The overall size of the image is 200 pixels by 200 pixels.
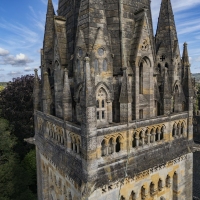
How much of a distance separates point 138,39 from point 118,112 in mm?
4589

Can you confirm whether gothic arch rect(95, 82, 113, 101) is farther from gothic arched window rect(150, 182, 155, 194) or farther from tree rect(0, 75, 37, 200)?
tree rect(0, 75, 37, 200)

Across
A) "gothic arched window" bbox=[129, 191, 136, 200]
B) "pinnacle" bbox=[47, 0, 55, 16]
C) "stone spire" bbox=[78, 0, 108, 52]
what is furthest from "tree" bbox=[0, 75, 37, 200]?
"stone spire" bbox=[78, 0, 108, 52]

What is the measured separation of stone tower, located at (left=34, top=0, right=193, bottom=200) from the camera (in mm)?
9984

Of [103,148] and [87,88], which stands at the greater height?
[87,88]

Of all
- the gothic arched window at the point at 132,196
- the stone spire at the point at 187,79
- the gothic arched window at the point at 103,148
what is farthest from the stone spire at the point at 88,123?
the stone spire at the point at 187,79

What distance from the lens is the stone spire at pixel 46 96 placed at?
1390 cm

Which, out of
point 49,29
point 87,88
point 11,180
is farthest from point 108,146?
point 11,180

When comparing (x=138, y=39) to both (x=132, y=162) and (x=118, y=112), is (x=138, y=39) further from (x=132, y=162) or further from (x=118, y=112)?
(x=132, y=162)

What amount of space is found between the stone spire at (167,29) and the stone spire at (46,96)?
28.5 feet

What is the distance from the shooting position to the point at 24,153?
3631cm

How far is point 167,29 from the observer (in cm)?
1405

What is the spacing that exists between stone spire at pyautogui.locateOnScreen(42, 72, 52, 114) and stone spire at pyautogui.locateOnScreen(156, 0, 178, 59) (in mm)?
8700

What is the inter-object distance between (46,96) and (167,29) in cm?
1012

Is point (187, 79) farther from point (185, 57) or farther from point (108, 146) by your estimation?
point (108, 146)
